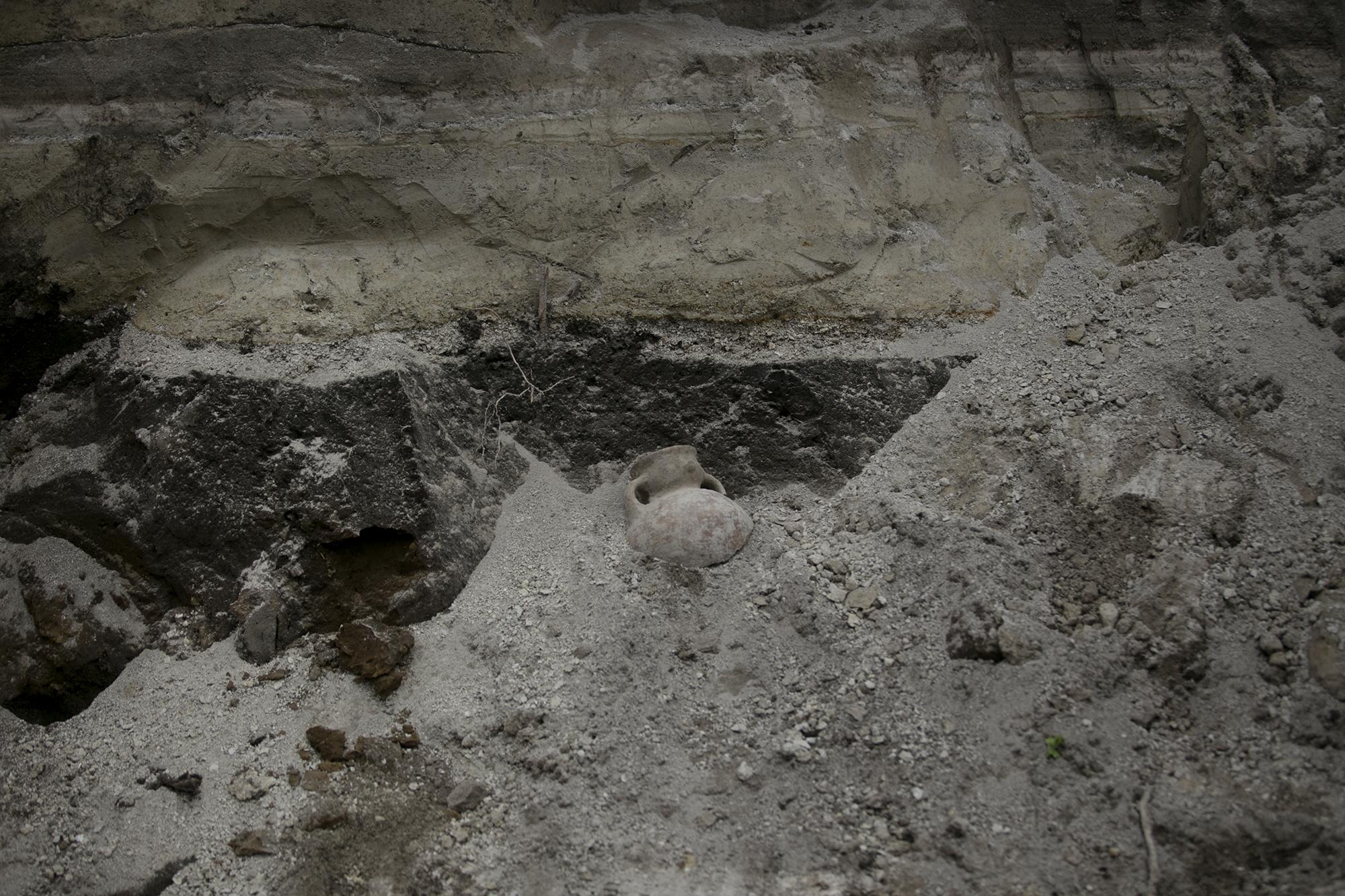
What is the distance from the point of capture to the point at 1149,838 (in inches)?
112

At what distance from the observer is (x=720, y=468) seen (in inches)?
173

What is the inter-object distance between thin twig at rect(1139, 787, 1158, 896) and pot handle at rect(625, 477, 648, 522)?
2070 millimetres

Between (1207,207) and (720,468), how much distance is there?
2547mm

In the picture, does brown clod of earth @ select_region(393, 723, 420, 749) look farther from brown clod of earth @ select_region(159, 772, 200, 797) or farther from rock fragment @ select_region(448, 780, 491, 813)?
brown clod of earth @ select_region(159, 772, 200, 797)

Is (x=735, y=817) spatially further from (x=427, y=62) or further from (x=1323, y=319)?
(x=427, y=62)

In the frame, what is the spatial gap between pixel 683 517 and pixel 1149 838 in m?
1.92

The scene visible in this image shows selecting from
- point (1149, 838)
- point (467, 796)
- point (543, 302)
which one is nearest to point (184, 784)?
→ point (467, 796)

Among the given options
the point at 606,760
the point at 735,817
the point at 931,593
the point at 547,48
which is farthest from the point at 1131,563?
the point at 547,48

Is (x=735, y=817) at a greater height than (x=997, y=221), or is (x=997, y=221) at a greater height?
(x=997, y=221)

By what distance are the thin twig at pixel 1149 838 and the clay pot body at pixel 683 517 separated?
5.48 ft

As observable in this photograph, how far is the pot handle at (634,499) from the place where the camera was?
4.15 m

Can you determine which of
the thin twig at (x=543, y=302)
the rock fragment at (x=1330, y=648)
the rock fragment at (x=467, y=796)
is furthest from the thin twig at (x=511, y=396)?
the rock fragment at (x=1330, y=648)

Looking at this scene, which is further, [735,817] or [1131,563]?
[1131,563]

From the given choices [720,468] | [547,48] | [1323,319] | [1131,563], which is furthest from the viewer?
[547,48]
